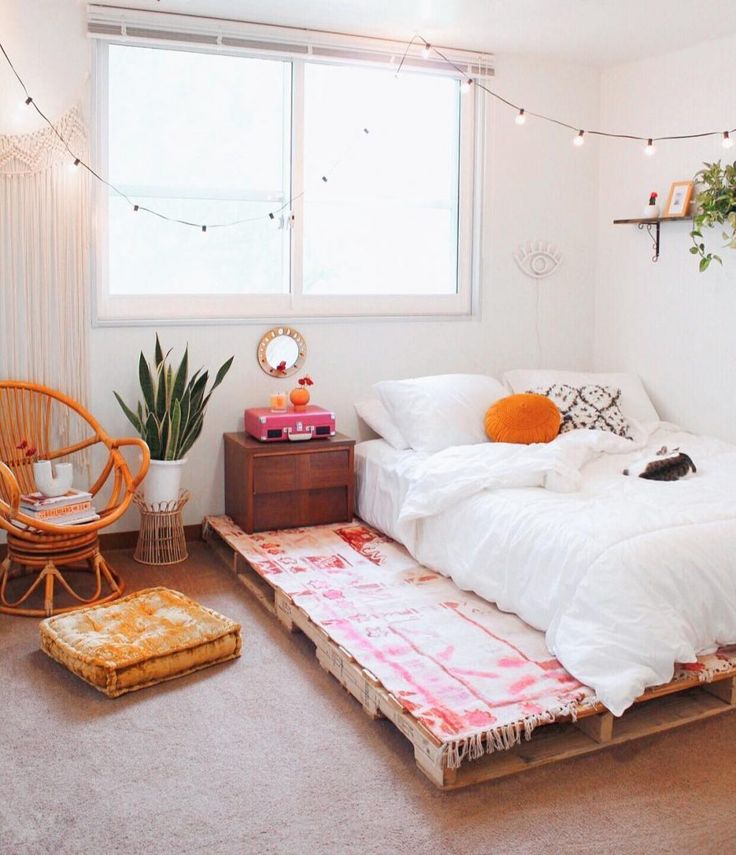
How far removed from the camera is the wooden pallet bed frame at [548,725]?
8.57 feet

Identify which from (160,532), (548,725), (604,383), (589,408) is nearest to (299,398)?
(160,532)

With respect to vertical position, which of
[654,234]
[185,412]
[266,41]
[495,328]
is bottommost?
[185,412]

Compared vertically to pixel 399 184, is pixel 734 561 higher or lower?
lower

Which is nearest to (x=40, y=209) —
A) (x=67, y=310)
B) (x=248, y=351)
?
(x=67, y=310)

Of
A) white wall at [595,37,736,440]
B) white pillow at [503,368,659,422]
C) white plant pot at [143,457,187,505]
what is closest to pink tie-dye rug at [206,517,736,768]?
white plant pot at [143,457,187,505]

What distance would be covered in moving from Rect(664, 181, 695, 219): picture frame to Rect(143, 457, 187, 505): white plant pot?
8.93ft

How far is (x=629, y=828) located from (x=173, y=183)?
3.46 m

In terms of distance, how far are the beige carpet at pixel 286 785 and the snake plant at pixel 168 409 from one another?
1350 mm

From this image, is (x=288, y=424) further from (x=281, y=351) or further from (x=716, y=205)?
(x=716, y=205)

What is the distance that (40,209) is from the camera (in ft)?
13.9

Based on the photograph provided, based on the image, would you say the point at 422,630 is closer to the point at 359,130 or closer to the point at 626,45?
the point at 359,130

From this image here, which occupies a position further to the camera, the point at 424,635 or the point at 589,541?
the point at 424,635

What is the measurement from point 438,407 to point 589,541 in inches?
61.3

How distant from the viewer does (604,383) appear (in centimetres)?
506
